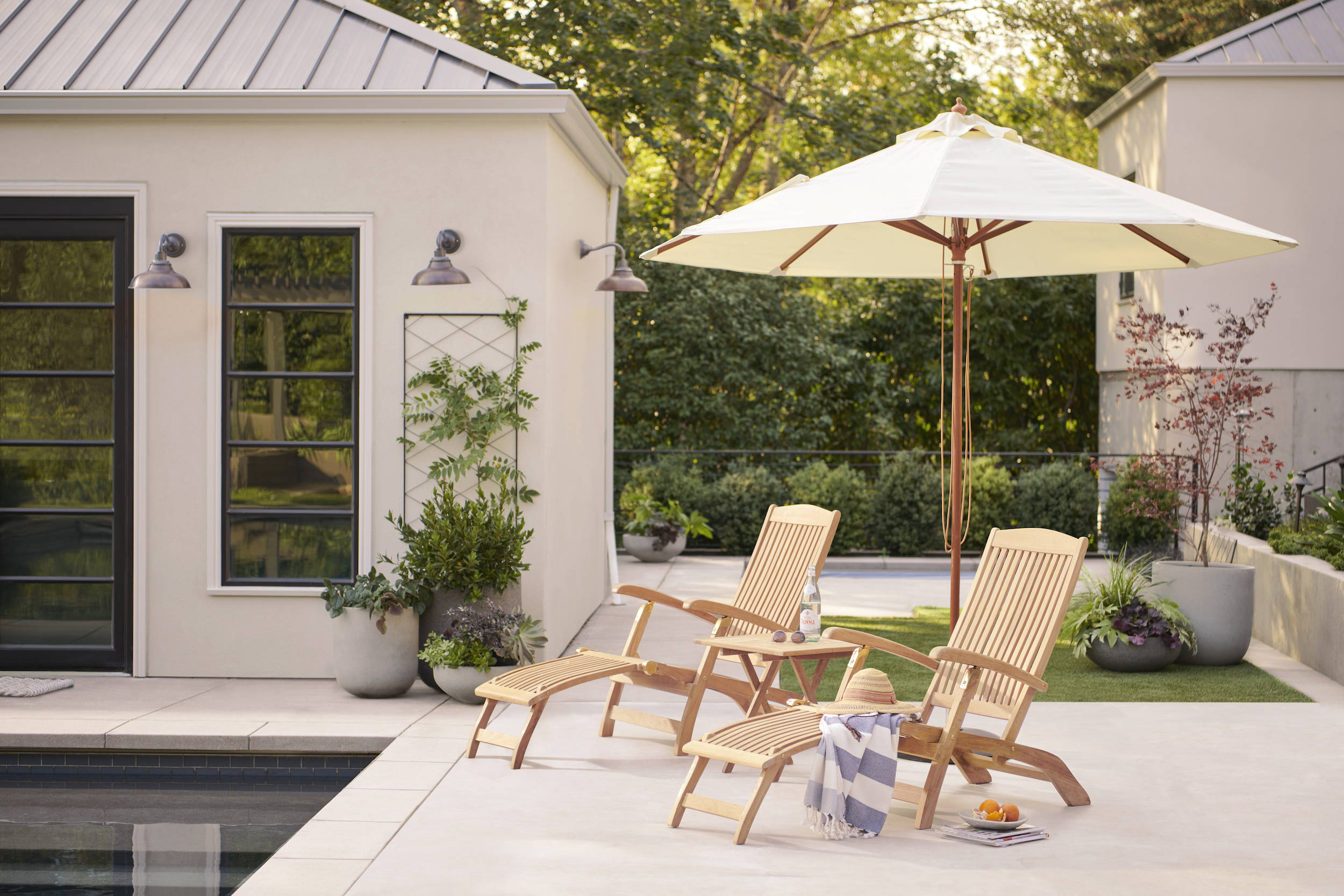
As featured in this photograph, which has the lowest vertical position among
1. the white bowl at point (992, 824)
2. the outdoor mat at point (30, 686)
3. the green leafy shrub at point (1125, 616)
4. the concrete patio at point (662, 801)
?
the concrete patio at point (662, 801)

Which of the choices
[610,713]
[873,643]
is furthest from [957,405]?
[610,713]

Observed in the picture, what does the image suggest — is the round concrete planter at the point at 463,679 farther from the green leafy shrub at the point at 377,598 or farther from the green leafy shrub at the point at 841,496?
the green leafy shrub at the point at 841,496

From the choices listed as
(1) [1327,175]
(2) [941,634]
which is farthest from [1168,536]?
(2) [941,634]

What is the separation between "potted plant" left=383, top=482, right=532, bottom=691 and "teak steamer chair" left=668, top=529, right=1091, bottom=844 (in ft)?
6.91

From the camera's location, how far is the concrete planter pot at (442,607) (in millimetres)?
6551

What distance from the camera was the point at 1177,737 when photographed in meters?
5.82

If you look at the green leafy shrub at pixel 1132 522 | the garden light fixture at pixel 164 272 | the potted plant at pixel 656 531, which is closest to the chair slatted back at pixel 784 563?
the garden light fixture at pixel 164 272

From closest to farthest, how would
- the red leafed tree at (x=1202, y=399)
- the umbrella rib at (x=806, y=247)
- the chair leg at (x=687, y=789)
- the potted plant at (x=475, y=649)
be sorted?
1. the chair leg at (x=687, y=789)
2. the umbrella rib at (x=806, y=247)
3. the potted plant at (x=475, y=649)
4. the red leafed tree at (x=1202, y=399)

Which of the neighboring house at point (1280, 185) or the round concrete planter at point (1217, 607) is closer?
the round concrete planter at point (1217, 607)

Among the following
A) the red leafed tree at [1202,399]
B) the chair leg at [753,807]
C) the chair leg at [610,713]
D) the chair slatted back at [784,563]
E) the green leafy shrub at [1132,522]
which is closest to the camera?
the chair leg at [753,807]

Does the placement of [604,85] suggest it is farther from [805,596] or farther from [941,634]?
[805,596]

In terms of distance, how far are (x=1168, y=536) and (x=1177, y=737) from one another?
693 centimetres

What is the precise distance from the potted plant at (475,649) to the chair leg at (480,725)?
2.44ft

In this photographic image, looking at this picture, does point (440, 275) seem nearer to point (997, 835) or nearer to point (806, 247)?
point (806, 247)
